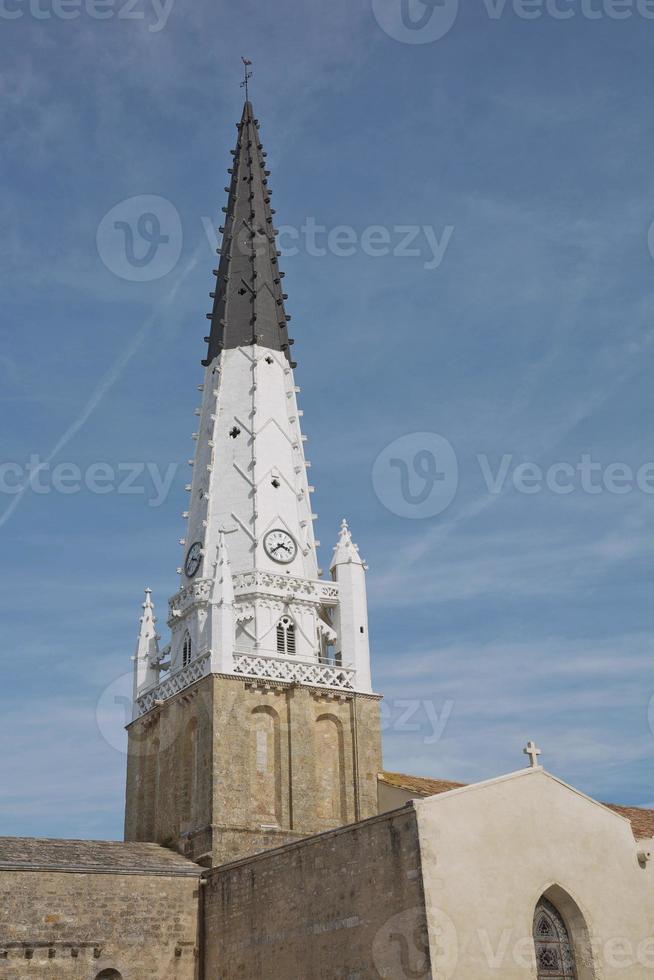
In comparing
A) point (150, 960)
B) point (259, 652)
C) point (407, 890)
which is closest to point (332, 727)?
point (259, 652)

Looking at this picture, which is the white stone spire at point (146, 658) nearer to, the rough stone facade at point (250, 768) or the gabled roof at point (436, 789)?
the rough stone facade at point (250, 768)

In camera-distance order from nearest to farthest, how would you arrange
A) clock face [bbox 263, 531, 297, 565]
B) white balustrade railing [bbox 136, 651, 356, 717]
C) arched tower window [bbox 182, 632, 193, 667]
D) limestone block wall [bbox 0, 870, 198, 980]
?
1. limestone block wall [bbox 0, 870, 198, 980]
2. white balustrade railing [bbox 136, 651, 356, 717]
3. arched tower window [bbox 182, 632, 193, 667]
4. clock face [bbox 263, 531, 297, 565]

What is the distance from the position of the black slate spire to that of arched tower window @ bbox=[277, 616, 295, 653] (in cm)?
951

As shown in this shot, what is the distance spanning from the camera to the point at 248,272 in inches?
1531

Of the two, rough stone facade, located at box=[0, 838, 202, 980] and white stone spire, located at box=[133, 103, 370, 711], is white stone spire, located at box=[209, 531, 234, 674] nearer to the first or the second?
white stone spire, located at box=[133, 103, 370, 711]

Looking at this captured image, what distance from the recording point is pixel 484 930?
2205 cm

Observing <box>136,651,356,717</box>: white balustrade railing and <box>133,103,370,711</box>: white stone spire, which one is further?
<box>133,103,370,711</box>: white stone spire

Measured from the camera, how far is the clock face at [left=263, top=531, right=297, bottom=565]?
112 feet

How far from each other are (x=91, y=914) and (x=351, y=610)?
39.2 ft

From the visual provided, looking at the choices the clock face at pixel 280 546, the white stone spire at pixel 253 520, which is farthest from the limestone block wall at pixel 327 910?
the clock face at pixel 280 546

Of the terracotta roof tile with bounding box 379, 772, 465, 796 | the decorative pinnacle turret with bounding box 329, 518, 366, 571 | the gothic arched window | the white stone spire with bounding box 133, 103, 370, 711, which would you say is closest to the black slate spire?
the white stone spire with bounding box 133, 103, 370, 711

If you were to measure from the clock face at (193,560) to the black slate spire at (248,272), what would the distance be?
6.82m

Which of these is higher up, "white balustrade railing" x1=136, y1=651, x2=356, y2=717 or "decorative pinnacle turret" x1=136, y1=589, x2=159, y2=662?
"decorative pinnacle turret" x1=136, y1=589, x2=159, y2=662

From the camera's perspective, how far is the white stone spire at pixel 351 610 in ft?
110
